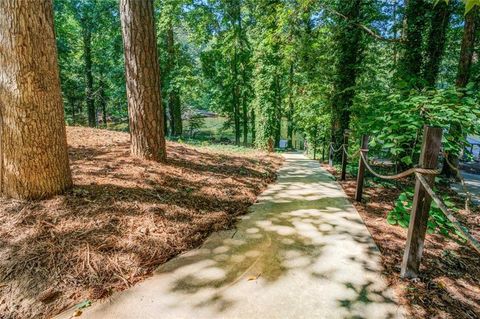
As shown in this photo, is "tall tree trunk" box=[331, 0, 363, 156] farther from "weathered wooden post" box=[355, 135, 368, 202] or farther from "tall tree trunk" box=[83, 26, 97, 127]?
"tall tree trunk" box=[83, 26, 97, 127]

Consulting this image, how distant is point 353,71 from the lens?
9.57 meters

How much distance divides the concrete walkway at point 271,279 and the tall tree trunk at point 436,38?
5.96 meters

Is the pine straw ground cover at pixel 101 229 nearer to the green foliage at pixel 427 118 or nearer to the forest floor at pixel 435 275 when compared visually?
the forest floor at pixel 435 275

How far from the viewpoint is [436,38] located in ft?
23.3

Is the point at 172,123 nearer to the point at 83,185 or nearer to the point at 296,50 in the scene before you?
the point at 296,50

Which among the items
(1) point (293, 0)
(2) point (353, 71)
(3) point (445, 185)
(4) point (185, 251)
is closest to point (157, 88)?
(4) point (185, 251)

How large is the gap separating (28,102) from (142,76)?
1.82 metres

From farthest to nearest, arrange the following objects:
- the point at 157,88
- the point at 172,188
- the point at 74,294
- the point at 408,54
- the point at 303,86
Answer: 1. the point at 303,86
2. the point at 408,54
3. the point at 157,88
4. the point at 172,188
5. the point at 74,294

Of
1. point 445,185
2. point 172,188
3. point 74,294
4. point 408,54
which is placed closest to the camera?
point 74,294

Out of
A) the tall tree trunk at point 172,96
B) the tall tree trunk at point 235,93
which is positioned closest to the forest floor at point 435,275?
the tall tree trunk at point 172,96

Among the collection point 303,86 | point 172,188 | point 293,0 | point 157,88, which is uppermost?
point 293,0

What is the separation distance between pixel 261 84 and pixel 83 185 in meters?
16.8

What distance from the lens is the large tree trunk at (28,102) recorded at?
260 cm

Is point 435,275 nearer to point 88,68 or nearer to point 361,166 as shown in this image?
point 361,166
